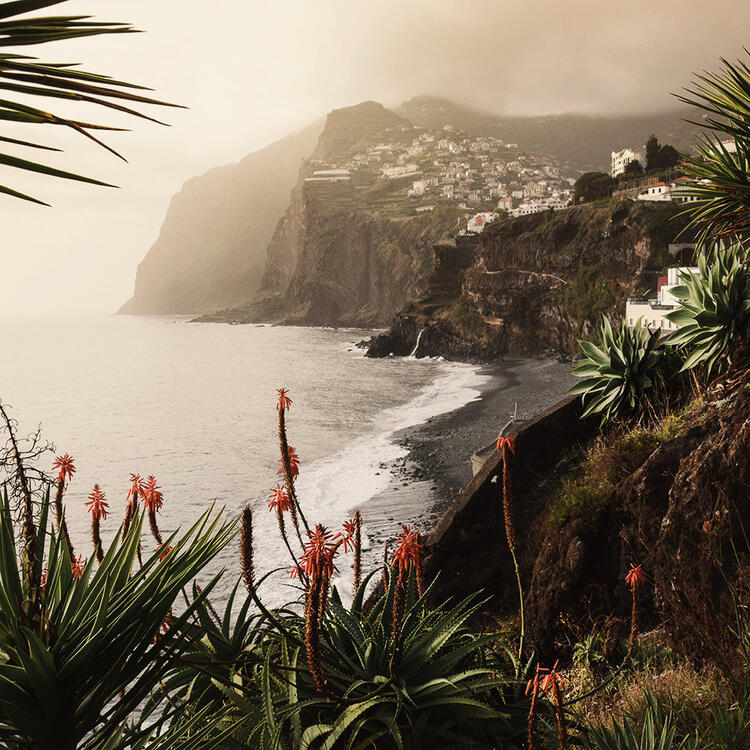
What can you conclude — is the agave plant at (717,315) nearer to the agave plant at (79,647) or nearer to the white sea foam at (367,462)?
the agave plant at (79,647)

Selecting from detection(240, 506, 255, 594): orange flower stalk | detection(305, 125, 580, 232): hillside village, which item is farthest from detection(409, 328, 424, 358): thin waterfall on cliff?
detection(240, 506, 255, 594): orange flower stalk

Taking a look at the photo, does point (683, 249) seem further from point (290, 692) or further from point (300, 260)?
point (300, 260)

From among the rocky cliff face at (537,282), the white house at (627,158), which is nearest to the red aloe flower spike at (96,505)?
the rocky cliff face at (537,282)

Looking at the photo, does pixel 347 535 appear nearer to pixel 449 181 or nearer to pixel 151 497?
pixel 151 497

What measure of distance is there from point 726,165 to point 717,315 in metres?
1.54

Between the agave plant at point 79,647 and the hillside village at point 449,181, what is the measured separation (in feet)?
352

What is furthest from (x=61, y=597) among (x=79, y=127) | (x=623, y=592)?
(x=623, y=592)

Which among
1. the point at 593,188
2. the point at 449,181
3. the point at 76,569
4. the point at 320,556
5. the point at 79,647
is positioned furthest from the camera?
the point at 449,181

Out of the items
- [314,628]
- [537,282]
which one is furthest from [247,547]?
[537,282]

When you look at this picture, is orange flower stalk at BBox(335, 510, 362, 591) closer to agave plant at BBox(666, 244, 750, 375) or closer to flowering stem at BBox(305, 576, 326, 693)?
flowering stem at BBox(305, 576, 326, 693)

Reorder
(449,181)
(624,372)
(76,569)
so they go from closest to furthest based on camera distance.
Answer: (76,569) < (624,372) < (449,181)

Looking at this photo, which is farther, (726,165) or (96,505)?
(726,165)

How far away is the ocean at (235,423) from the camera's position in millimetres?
20359

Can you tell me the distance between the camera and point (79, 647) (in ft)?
4.75
